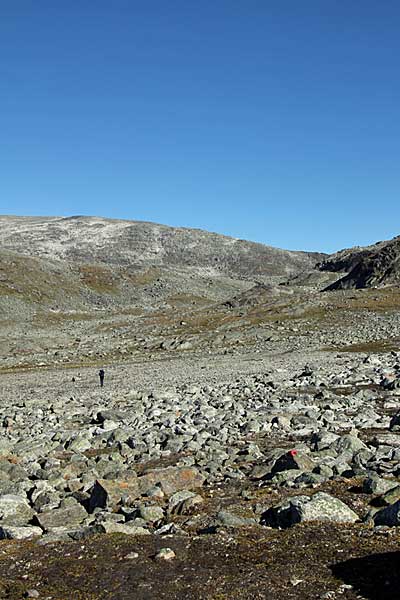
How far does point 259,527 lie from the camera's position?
420 inches

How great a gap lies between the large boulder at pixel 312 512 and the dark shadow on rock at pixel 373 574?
1587mm

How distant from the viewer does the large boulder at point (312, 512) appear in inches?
412

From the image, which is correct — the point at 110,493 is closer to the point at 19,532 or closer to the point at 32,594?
the point at 19,532

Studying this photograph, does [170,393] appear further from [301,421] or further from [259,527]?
[259,527]

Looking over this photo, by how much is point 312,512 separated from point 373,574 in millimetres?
2275

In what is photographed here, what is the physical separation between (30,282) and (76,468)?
13140 centimetres

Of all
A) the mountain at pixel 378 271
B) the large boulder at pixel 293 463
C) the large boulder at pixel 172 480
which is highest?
the mountain at pixel 378 271

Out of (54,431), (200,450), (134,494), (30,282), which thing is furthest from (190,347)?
(30,282)

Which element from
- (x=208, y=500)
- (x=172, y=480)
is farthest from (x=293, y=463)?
(x=172, y=480)

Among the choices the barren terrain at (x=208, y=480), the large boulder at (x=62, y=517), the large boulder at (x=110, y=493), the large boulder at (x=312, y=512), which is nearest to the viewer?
the barren terrain at (x=208, y=480)

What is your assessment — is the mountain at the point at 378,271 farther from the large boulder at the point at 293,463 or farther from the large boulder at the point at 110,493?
the large boulder at the point at 110,493

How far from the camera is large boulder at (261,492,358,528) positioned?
34.3 ft

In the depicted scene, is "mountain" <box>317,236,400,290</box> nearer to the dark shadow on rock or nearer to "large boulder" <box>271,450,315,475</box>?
"large boulder" <box>271,450,315,475</box>

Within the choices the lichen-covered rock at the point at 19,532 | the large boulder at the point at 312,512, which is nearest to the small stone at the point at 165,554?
the large boulder at the point at 312,512
